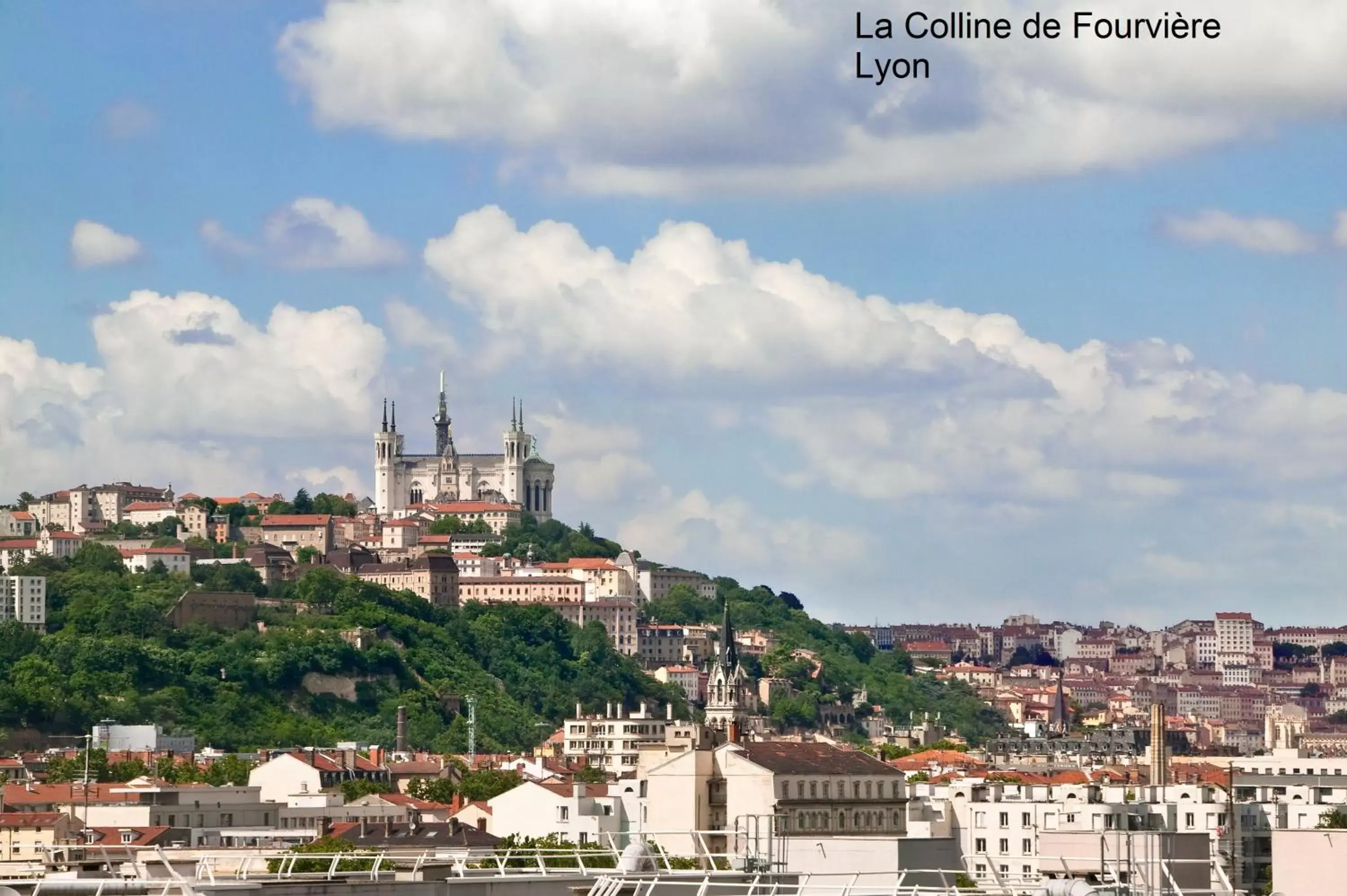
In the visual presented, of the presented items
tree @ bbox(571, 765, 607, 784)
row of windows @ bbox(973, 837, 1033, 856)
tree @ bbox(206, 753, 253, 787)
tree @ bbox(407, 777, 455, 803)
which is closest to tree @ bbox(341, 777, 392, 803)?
tree @ bbox(407, 777, 455, 803)

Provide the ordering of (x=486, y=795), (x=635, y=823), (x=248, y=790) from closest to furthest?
(x=635, y=823) < (x=248, y=790) < (x=486, y=795)

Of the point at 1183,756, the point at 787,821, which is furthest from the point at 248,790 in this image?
the point at 1183,756

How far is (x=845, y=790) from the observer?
7019 centimetres

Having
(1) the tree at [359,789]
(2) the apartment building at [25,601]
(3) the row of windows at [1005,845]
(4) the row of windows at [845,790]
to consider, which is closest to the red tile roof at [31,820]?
(4) the row of windows at [845,790]

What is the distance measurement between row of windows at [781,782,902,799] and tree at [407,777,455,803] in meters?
32.4

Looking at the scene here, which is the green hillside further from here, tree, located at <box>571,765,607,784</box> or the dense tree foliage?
tree, located at <box>571,765,607,784</box>

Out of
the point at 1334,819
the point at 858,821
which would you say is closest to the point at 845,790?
the point at 858,821

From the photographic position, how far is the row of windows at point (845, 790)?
2692 inches

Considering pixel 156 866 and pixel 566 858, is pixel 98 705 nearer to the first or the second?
pixel 566 858

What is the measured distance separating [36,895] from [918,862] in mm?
13353

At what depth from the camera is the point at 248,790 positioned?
277 ft

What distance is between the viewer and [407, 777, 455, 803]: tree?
104812mm

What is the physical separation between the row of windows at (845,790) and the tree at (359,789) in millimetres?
26388

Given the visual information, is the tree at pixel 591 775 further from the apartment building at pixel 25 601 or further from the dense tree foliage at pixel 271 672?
the apartment building at pixel 25 601
